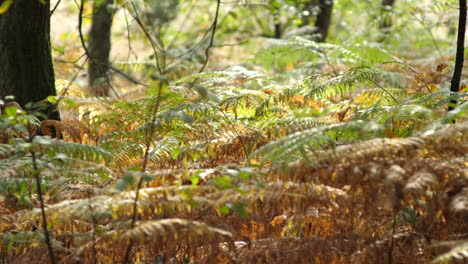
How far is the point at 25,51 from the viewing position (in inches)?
125

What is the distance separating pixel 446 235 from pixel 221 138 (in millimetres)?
1488

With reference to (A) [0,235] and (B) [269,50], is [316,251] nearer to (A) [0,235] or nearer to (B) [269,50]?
(A) [0,235]

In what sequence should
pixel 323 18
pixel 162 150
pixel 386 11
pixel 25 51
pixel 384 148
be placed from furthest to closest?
pixel 323 18 → pixel 386 11 → pixel 25 51 → pixel 162 150 → pixel 384 148

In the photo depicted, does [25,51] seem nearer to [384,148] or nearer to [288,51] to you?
[384,148]

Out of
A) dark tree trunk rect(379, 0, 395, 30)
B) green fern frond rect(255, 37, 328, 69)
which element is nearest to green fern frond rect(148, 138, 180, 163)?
green fern frond rect(255, 37, 328, 69)

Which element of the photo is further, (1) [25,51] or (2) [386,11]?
(2) [386,11]

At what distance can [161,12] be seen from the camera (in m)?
10.3

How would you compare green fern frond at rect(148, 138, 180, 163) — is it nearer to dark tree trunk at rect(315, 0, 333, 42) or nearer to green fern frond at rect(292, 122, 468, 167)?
green fern frond at rect(292, 122, 468, 167)

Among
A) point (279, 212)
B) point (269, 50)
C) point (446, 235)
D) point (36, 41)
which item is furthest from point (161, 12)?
point (446, 235)

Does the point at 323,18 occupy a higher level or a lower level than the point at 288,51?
higher

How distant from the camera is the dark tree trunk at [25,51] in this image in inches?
123

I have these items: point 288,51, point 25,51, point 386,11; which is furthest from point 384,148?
point 386,11

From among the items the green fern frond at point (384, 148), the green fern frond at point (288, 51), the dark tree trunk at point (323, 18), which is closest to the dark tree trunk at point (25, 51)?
the green fern frond at point (384, 148)

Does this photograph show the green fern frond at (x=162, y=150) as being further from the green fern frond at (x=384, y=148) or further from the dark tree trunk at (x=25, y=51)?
the green fern frond at (x=384, y=148)
